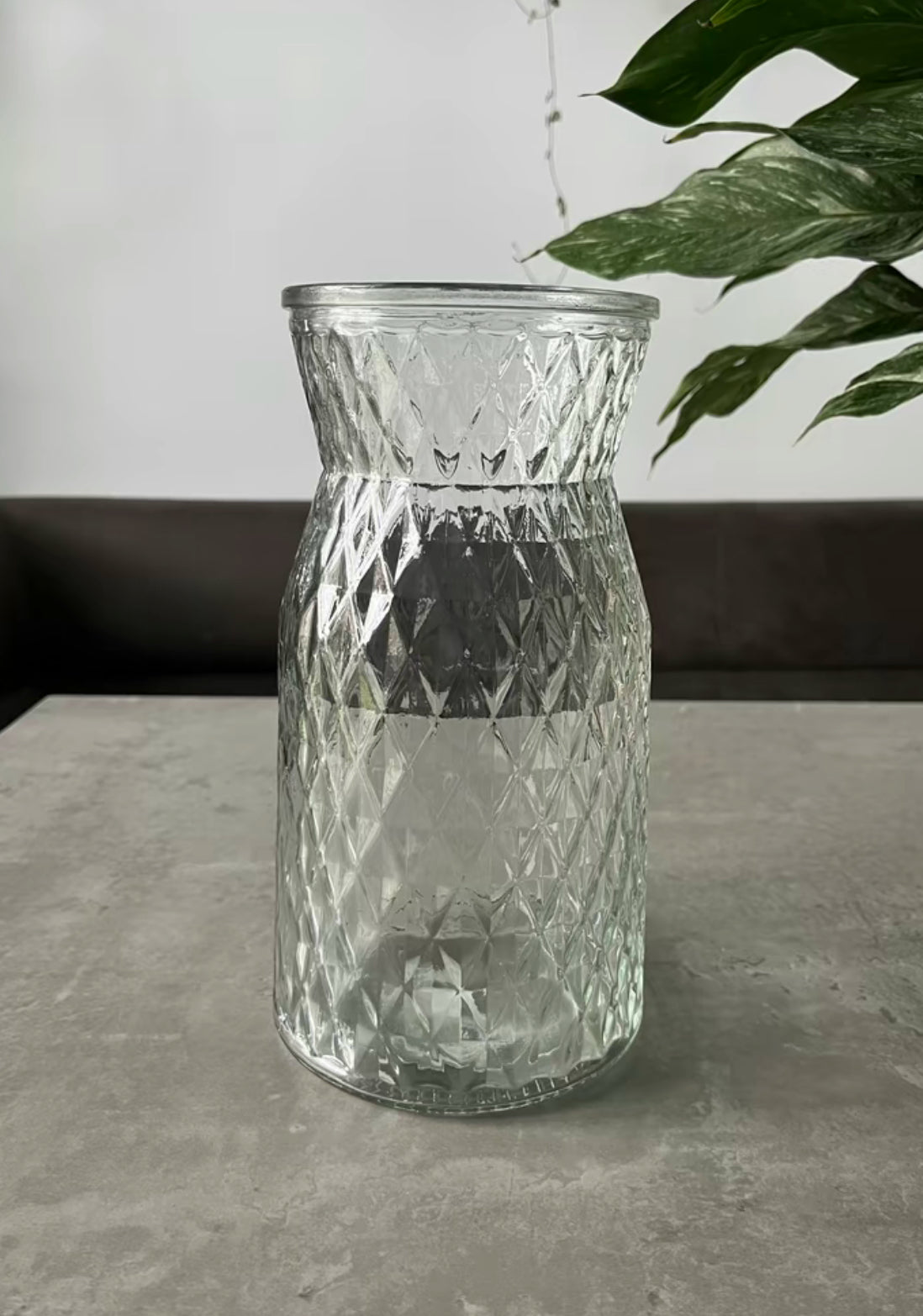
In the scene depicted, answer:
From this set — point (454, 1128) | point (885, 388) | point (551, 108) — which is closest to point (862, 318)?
point (885, 388)

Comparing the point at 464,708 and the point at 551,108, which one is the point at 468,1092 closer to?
the point at 464,708

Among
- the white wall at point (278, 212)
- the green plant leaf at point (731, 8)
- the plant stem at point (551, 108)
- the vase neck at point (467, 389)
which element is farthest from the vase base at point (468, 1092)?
the white wall at point (278, 212)

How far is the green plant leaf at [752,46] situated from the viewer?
12.6 inches

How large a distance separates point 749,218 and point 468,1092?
28 cm

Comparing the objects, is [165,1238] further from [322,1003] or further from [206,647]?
[206,647]

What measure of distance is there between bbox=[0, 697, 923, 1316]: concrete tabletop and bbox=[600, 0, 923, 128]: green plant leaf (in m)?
0.29

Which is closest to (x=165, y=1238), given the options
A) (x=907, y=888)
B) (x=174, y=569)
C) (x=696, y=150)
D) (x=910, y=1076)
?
(x=910, y=1076)

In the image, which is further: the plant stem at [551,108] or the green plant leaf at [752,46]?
the plant stem at [551,108]

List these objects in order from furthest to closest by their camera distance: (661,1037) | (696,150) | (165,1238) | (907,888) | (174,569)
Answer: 1. (696,150)
2. (174,569)
3. (907,888)
4. (661,1037)
5. (165,1238)

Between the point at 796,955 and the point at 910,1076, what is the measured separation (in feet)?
0.30

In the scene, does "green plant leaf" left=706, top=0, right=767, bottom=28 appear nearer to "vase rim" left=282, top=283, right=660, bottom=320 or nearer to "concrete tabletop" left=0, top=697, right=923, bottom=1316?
"vase rim" left=282, top=283, right=660, bottom=320

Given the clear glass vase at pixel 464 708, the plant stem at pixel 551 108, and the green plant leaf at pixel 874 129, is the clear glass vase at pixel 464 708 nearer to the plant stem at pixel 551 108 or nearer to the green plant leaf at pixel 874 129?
the green plant leaf at pixel 874 129

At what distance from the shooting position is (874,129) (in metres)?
0.34

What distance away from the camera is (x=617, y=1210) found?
34 centimetres
